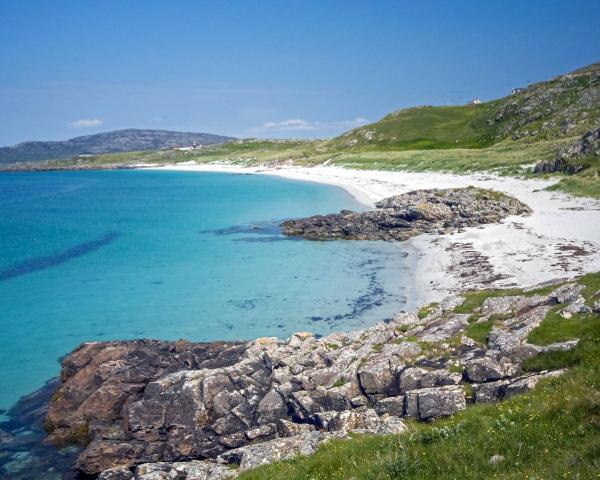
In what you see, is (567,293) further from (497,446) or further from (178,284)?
(178,284)

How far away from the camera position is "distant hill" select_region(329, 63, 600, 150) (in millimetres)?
87688


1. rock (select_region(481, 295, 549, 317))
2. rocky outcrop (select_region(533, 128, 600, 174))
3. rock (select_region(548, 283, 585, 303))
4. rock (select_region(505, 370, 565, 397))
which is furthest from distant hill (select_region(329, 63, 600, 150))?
rock (select_region(505, 370, 565, 397))

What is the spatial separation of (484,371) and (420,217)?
1393 inches

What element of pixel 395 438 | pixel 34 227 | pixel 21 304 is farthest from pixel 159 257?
pixel 395 438

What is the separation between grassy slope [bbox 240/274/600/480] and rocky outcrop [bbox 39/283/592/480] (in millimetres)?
1380

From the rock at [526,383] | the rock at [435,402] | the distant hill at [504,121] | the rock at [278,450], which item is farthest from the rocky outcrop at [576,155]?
the rock at [278,450]

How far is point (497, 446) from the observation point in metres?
8.35

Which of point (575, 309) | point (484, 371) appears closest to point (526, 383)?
point (484, 371)

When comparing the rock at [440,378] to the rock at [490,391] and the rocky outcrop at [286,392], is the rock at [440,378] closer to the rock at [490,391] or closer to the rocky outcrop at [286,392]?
the rocky outcrop at [286,392]

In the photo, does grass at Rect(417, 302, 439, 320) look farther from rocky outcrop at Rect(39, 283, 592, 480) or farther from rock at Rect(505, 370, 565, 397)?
rock at Rect(505, 370, 565, 397)

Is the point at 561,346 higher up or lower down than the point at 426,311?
higher up

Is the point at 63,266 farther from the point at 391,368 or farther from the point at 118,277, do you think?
the point at 391,368

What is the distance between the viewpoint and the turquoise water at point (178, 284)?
26531 millimetres

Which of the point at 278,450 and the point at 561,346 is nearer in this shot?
the point at 278,450
